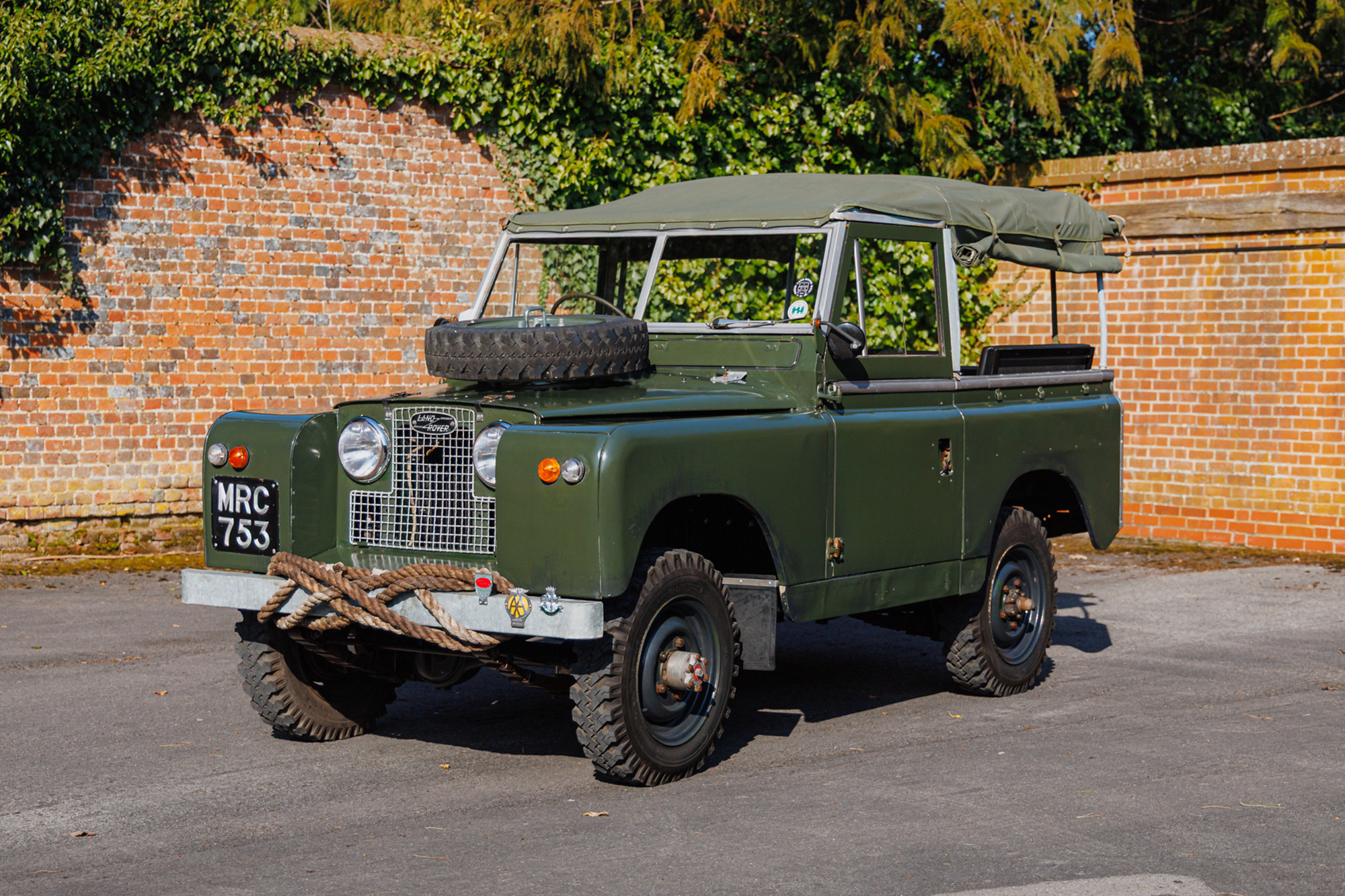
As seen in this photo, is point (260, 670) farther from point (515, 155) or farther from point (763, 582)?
point (515, 155)

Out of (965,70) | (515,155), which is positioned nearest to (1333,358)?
(965,70)

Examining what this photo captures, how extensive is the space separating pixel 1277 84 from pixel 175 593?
42.7 ft

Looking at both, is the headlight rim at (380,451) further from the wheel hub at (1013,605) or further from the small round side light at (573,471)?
the wheel hub at (1013,605)

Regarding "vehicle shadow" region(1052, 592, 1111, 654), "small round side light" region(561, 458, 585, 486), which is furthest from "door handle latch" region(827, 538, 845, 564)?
"vehicle shadow" region(1052, 592, 1111, 654)

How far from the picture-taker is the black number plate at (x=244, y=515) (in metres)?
6.10

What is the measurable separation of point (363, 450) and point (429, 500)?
1.29 ft

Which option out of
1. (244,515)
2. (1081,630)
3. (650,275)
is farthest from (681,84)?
(244,515)

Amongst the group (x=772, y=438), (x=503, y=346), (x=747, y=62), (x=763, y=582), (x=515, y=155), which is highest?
(x=747, y=62)

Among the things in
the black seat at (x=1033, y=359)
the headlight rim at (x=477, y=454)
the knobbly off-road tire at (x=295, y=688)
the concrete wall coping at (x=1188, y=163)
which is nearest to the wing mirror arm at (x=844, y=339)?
the black seat at (x=1033, y=359)

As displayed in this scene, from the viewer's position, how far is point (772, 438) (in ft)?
20.4

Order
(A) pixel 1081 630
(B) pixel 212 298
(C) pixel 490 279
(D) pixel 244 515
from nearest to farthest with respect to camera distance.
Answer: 1. (D) pixel 244 515
2. (C) pixel 490 279
3. (A) pixel 1081 630
4. (B) pixel 212 298

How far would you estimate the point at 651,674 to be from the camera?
5.84 m

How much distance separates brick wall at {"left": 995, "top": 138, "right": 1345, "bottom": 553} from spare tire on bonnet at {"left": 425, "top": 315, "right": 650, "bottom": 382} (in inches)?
334

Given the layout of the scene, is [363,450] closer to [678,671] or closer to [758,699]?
[678,671]
